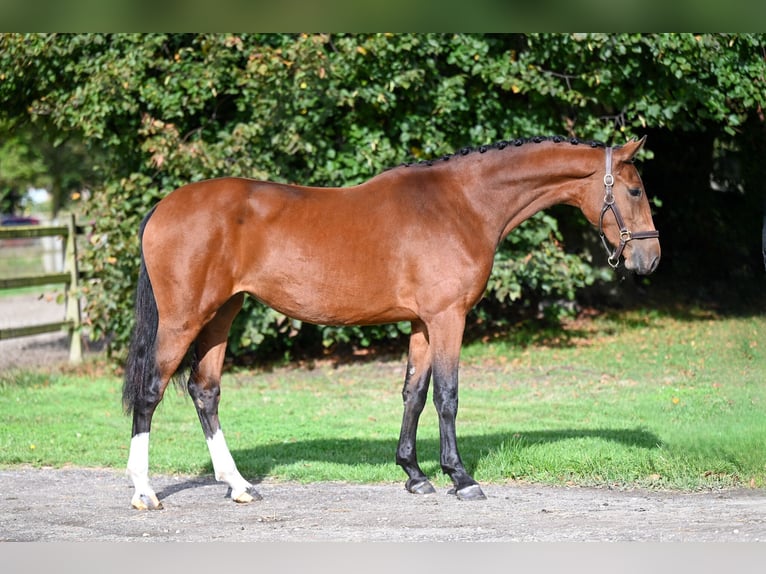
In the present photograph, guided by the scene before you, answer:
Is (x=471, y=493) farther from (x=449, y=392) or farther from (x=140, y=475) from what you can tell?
(x=140, y=475)

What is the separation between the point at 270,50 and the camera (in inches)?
444

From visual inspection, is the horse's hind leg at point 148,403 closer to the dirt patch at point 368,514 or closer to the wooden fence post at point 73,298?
the dirt patch at point 368,514

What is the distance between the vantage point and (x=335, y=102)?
1143 cm

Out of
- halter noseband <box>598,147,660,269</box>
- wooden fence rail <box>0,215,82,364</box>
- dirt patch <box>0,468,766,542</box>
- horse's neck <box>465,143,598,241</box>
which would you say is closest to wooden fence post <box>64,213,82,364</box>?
wooden fence rail <box>0,215,82,364</box>

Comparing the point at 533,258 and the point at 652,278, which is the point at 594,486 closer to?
the point at 533,258

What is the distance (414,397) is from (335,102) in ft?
18.6

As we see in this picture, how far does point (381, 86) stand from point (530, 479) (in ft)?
20.4

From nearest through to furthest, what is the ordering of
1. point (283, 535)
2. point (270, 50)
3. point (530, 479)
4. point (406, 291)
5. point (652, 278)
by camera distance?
point (283, 535), point (406, 291), point (530, 479), point (270, 50), point (652, 278)

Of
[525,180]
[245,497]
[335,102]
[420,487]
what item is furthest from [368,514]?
[335,102]

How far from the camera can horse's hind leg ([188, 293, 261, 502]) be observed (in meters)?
6.44

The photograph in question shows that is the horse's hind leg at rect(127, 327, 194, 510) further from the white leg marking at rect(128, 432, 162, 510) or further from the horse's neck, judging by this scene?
the horse's neck

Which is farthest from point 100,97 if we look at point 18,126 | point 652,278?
point 652,278

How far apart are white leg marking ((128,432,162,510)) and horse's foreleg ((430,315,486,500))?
1921mm
